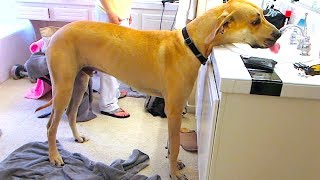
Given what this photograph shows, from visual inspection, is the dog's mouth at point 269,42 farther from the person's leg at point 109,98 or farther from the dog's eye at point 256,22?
the person's leg at point 109,98

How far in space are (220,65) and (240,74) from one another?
127 millimetres

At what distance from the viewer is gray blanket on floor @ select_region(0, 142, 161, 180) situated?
1788 millimetres

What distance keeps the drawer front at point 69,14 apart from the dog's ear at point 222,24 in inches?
87.0

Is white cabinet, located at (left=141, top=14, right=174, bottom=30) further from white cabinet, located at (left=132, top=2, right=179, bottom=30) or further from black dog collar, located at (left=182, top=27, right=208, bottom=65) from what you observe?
black dog collar, located at (left=182, top=27, right=208, bottom=65)

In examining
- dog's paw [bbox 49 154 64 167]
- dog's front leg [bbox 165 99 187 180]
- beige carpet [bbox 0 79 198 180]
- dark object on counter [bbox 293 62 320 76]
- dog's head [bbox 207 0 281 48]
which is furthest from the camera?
beige carpet [bbox 0 79 198 180]

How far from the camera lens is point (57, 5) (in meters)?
3.31

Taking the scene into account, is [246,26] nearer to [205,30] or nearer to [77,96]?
[205,30]

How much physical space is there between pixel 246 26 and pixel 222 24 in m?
0.12

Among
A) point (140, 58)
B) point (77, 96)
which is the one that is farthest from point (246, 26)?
point (77, 96)

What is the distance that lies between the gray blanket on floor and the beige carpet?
9 cm

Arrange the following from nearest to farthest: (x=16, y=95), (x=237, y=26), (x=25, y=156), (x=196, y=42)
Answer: (x=237, y=26) → (x=196, y=42) → (x=25, y=156) → (x=16, y=95)

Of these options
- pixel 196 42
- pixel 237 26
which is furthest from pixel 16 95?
pixel 237 26

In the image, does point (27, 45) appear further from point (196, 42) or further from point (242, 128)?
point (242, 128)

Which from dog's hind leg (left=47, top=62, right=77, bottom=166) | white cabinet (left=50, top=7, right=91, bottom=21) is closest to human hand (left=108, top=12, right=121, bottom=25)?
dog's hind leg (left=47, top=62, right=77, bottom=166)
